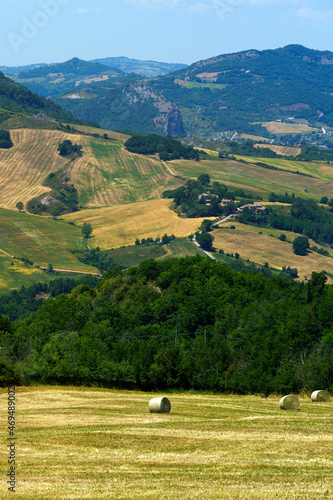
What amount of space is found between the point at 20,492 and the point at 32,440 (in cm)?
869

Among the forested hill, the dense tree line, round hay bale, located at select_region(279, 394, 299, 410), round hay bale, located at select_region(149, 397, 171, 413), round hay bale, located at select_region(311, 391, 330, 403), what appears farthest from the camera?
the dense tree line

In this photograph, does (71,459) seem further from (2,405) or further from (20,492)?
(2,405)

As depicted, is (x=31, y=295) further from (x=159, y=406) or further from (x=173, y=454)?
(x=173, y=454)

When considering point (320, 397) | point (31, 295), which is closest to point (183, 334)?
point (320, 397)

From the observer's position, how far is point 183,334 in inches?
3861

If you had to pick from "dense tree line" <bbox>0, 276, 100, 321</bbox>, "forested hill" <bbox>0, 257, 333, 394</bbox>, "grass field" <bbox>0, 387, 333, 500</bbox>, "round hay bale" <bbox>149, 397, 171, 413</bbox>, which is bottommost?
"dense tree line" <bbox>0, 276, 100, 321</bbox>

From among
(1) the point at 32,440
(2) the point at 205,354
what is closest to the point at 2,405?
(1) the point at 32,440

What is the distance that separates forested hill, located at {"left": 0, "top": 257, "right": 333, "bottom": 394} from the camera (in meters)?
67.4

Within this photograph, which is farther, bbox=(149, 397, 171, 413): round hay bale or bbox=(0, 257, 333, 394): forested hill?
bbox=(0, 257, 333, 394): forested hill

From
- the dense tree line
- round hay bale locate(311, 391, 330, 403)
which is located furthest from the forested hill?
the dense tree line

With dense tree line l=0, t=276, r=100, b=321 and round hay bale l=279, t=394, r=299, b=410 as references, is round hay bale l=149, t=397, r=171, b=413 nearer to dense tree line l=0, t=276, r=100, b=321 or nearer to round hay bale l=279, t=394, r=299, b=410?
round hay bale l=279, t=394, r=299, b=410

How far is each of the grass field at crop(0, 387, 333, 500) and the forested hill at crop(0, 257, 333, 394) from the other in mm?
25388

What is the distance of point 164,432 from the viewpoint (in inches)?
1243

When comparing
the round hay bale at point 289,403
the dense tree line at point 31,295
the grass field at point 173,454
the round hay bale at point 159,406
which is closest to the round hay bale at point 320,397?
the round hay bale at point 289,403
